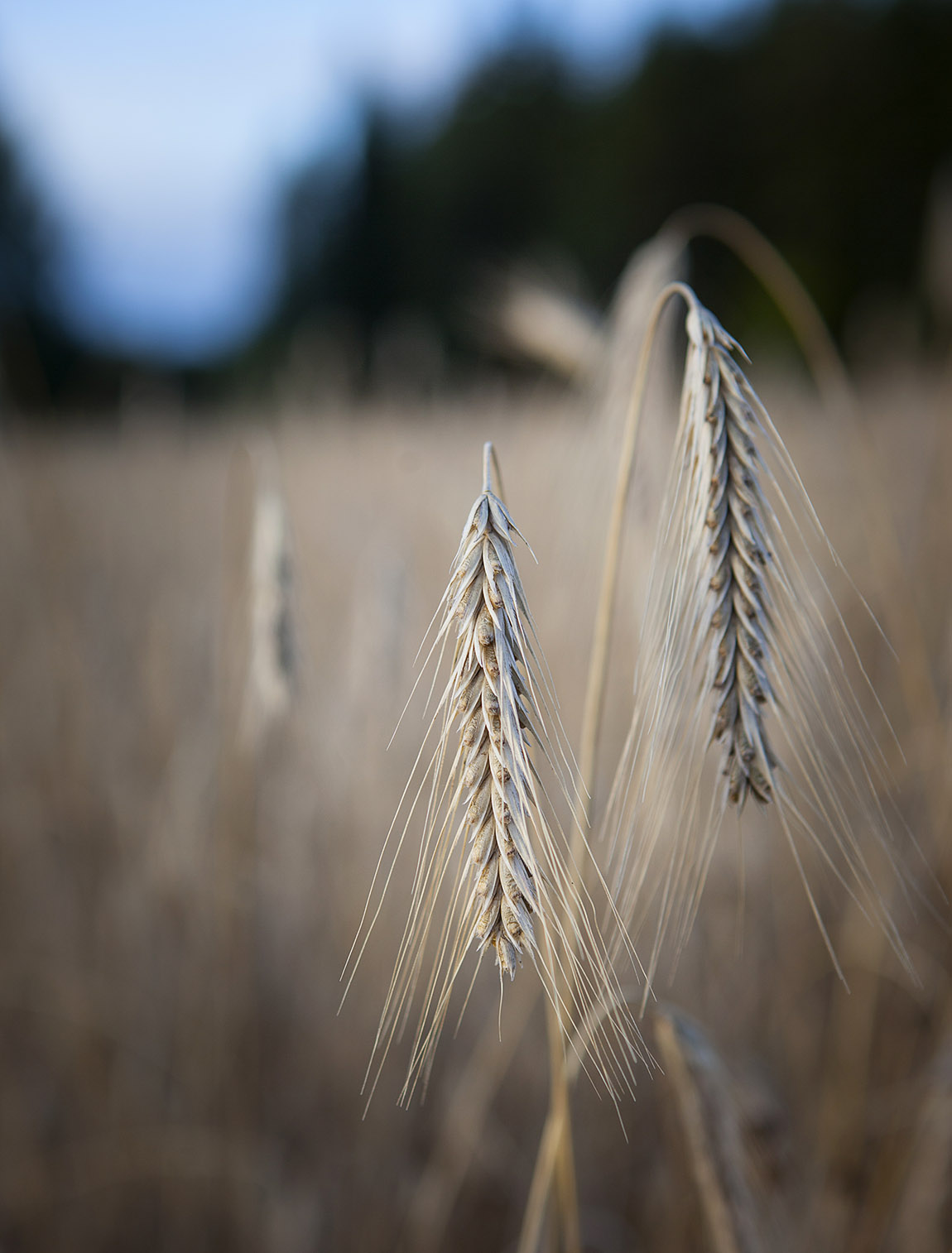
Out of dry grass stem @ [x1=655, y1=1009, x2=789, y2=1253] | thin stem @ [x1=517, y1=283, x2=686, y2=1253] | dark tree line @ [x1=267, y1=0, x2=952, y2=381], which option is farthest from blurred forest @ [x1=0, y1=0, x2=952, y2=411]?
dry grass stem @ [x1=655, y1=1009, x2=789, y2=1253]

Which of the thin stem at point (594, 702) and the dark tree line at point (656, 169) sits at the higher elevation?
the dark tree line at point (656, 169)

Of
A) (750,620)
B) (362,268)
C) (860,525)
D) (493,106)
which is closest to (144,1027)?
(750,620)

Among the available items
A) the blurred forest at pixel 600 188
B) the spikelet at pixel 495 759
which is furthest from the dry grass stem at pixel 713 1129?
the blurred forest at pixel 600 188

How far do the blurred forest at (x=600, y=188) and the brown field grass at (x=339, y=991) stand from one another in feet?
12.4

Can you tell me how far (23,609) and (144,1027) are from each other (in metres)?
1.18

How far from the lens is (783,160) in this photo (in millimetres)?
9633

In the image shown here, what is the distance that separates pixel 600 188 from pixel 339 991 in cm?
1245

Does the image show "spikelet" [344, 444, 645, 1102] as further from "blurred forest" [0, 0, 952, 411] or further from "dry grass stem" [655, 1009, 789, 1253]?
"blurred forest" [0, 0, 952, 411]

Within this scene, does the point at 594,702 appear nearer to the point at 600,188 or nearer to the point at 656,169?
the point at 656,169

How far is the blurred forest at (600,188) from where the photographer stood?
8734mm

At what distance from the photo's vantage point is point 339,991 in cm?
117

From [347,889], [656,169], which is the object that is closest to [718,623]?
[347,889]

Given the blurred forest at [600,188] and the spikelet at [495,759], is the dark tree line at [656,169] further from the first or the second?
the spikelet at [495,759]

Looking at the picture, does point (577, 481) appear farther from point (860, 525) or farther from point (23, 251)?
point (23, 251)
